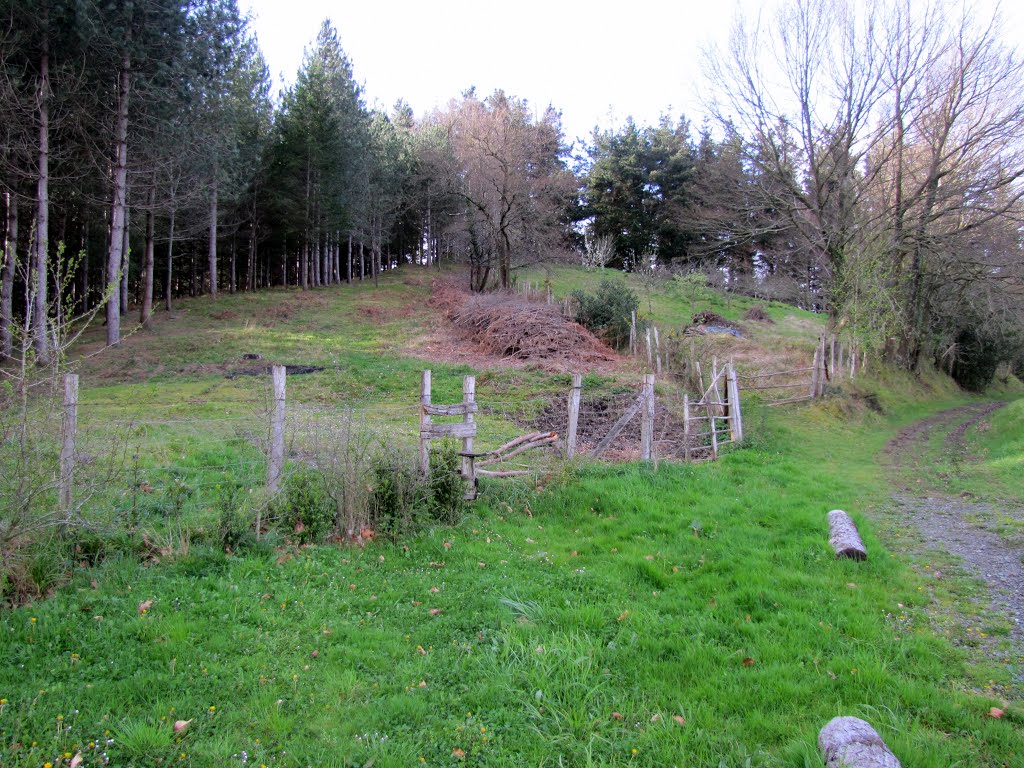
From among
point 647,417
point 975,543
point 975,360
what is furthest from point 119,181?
point 975,360

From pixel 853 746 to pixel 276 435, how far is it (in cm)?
538

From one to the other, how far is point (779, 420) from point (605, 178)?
36.1m

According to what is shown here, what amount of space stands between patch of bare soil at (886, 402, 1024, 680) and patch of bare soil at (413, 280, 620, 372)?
30.6ft

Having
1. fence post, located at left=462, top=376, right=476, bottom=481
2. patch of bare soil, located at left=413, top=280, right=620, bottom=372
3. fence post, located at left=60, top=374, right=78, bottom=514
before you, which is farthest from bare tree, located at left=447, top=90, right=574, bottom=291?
fence post, located at left=60, top=374, right=78, bottom=514

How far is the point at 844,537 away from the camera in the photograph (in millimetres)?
6410

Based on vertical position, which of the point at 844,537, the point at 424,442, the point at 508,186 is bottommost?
the point at 844,537

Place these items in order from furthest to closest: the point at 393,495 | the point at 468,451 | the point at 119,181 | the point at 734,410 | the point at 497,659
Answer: the point at 119,181 < the point at 734,410 < the point at 468,451 < the point at 393,495 < the point at 497,659

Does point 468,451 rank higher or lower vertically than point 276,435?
lower

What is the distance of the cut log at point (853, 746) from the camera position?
3049 mm

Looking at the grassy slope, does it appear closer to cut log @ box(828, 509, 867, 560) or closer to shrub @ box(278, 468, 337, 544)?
cut log @ box(828, 509, 867, 560)

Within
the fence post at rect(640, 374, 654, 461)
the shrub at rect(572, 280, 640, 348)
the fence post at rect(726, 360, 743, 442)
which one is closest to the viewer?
the fence post at rect(640, 374, 654, 461)

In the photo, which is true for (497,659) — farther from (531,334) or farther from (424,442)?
(531,334)

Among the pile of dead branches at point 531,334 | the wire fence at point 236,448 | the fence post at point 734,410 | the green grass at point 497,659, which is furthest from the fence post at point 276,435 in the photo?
the pile of dead branches at point 531,334

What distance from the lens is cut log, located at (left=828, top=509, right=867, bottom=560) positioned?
241 inches
